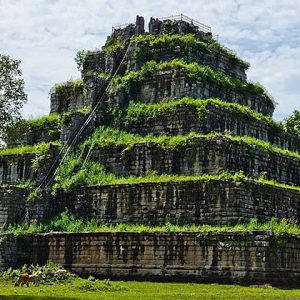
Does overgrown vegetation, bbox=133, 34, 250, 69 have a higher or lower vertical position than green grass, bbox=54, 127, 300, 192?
higher

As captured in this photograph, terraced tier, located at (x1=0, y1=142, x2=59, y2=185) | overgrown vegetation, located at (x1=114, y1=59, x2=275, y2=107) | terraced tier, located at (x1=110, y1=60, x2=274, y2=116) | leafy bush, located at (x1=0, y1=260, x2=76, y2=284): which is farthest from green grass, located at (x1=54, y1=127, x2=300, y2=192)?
leafy bush, located at (x1=0, y1=260, x2=76, y2=284)

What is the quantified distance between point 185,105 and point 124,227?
8431 mm

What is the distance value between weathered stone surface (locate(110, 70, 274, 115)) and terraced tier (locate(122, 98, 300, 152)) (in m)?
0.90

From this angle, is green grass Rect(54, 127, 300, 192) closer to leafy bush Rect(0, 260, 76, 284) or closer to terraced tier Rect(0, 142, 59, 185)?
terraced tier Rect(0, 142, 59, 185)

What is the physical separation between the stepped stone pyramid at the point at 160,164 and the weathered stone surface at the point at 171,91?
0.08 m

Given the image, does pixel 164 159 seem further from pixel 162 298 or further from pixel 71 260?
pixel 162 298

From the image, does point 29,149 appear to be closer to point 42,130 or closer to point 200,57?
point 42,130

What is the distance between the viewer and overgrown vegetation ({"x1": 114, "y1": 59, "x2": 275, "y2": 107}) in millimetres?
43875

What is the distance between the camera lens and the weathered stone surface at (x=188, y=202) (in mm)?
36716

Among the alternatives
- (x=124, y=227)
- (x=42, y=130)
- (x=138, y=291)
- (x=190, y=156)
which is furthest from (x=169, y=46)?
(x=138, y=291)

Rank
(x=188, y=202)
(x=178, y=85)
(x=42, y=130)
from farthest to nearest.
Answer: (x=42, y=130) → (x=178, y=85) → (x=188, y=202)

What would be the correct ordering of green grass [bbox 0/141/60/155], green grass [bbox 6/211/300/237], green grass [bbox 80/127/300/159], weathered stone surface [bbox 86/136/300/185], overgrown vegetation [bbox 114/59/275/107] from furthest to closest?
green grass [bbox 0/141/60/155] → overgrown vegetation [bbox 114/59/275/107] → green grass [bbox 80/127/300/159] → weathered stone surface [bbox 86/136/300/185] → green grass [bbox 6/211/300/237]

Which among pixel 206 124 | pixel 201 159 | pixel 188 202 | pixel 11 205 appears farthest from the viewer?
pixel 11 205

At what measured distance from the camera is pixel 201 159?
39.1m
